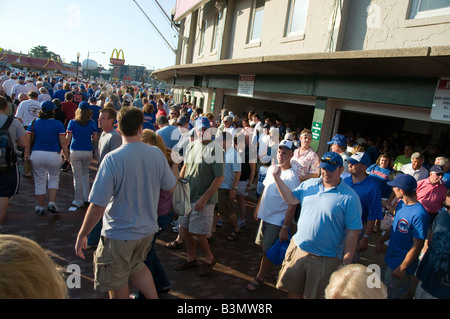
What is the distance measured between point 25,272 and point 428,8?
6866 millimetres

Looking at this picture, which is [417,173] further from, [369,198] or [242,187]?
[242,187]

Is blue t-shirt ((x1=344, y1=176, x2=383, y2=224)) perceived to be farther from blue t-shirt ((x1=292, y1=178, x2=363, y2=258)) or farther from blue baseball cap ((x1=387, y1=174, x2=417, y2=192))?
blue t-shirt ((x1=292, y1=178, x2=363, y2=258))

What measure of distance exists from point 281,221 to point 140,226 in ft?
5.85

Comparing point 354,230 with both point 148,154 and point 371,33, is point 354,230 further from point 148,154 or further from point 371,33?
point 371,33

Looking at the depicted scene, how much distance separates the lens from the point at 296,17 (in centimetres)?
855

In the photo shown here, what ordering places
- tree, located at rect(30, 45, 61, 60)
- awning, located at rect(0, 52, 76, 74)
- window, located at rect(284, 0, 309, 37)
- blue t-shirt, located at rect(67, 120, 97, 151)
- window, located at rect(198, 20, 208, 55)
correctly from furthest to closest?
tree, located at rect(30, 45, 61, 60), awning, located at rect(0, 52, 76, 74), window, located at rect(198, 20, 208, 55), window, located at rect(284, 0, 309, 37), blue t-shirt, located at rect(67, 120, 97, 151)

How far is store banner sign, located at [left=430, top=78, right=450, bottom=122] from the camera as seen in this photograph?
4.68m

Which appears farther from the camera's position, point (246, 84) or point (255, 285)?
point (246, 84)

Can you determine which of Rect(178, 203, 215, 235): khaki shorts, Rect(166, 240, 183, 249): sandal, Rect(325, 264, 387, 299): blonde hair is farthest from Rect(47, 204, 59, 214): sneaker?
Rect(325, 264, 387, 299): blonde hair

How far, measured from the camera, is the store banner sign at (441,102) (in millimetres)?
4676

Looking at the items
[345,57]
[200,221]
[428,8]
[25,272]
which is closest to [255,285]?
[200,221]

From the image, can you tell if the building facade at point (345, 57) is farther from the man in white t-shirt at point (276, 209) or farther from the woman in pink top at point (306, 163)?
the man in white t-shirt at point (276, 209)

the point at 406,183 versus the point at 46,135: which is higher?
the point at 406,183
